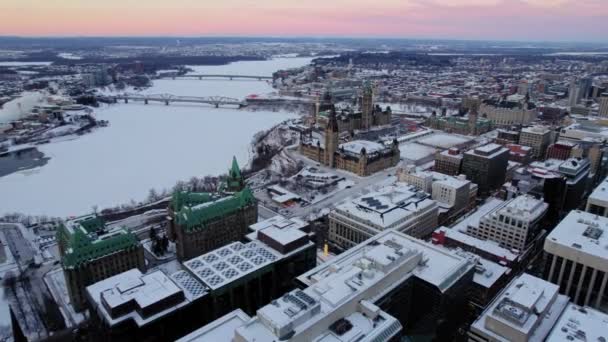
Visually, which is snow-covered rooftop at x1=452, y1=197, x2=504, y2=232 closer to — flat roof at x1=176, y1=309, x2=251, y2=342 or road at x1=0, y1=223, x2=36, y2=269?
flat roof at x1=176, y1=309, x2=251, y2=342

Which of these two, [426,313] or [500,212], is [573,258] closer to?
[500,212]

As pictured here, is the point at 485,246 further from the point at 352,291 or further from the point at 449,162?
the point at 449,162

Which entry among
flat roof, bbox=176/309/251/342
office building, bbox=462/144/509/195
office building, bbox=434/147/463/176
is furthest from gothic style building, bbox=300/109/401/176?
flat roof, bbox=176/309/251/342

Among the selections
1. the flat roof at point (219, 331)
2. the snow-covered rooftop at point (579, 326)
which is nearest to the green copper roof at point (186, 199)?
the flat roof at point (219, 331)

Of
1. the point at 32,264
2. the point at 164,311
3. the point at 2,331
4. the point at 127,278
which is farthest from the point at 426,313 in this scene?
the point at 32,264

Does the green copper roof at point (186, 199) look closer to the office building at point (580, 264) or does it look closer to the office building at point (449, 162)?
the office building at point (580, 264)

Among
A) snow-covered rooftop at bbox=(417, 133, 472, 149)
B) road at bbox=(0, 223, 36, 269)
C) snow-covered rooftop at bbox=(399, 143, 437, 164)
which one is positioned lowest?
road at bbox=(0, 223, 36, 269)
